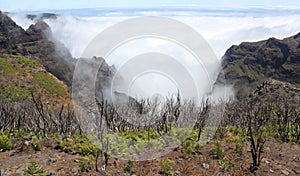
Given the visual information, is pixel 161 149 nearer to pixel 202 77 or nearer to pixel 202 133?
pixel 202 133

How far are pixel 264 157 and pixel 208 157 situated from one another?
2545 millimetres

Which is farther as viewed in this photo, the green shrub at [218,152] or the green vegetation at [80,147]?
the green shrub at [218,152]

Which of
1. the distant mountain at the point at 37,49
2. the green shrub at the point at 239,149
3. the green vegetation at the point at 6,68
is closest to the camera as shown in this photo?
the green shrub at the point at 239,149

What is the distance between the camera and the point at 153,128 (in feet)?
71.7

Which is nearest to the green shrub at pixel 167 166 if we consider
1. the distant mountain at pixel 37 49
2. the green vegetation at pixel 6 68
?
the green vegetation at pixel 6 68

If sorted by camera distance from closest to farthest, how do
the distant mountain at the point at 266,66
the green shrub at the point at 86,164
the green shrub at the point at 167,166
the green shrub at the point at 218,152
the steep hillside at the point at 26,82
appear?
1. the green shrub at the point at 86,164
2. the green shrub at the point at 167,166
3. the green shrub at the point at 218,152
4. the steep hillside at the point at 26,82
5. the distant mountain at the point at 266,66

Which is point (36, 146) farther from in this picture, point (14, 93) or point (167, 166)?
point (14, 93)

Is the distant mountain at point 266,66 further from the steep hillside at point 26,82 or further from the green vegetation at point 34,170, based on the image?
the green vegetation at point 34,170

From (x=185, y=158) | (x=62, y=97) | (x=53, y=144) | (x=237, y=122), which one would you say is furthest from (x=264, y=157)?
(x=62, y=97)

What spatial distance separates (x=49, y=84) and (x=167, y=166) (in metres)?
66.1

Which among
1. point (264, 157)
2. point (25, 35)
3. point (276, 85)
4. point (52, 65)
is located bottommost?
point (264, 157)

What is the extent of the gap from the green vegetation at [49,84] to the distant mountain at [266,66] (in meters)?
99.6

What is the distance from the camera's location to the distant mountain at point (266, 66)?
552 ft

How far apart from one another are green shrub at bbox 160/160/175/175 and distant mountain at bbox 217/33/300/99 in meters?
149
